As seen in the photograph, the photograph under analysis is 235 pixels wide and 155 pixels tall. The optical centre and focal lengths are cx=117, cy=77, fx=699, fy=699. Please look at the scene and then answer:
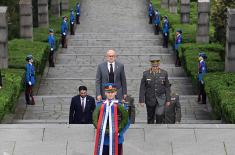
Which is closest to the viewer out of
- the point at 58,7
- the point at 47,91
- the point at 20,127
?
the point at 20,127

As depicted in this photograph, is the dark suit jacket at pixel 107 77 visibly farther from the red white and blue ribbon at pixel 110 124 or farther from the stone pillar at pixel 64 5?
the stone pillar at pixel 64 5

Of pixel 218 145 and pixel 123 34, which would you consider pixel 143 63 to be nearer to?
pixel 123 34

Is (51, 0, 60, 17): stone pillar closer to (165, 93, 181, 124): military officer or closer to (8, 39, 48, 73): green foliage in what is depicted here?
(8, 39, 48, 73): green foliage

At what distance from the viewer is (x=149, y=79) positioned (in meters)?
13.6

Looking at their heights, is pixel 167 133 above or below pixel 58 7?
below

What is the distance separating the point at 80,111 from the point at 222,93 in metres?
4.18

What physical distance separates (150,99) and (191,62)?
9919 millimetres

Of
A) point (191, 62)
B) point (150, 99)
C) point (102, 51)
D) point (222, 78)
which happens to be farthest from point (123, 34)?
point (150, 99)

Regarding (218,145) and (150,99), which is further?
(150,99)

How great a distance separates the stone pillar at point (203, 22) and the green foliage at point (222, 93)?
30.5ft

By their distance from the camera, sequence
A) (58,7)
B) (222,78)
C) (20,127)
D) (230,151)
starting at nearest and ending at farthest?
1. (230,151)
2. (20,127)
3. (222,78)
4. (58,7)

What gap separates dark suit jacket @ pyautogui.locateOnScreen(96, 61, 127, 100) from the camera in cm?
1334

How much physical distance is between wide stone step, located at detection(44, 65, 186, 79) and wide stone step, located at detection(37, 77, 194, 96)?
109 cm

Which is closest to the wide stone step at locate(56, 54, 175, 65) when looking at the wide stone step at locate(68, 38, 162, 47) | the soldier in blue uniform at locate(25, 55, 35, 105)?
the wide stone step at locate(68, 38, 162, 47)
